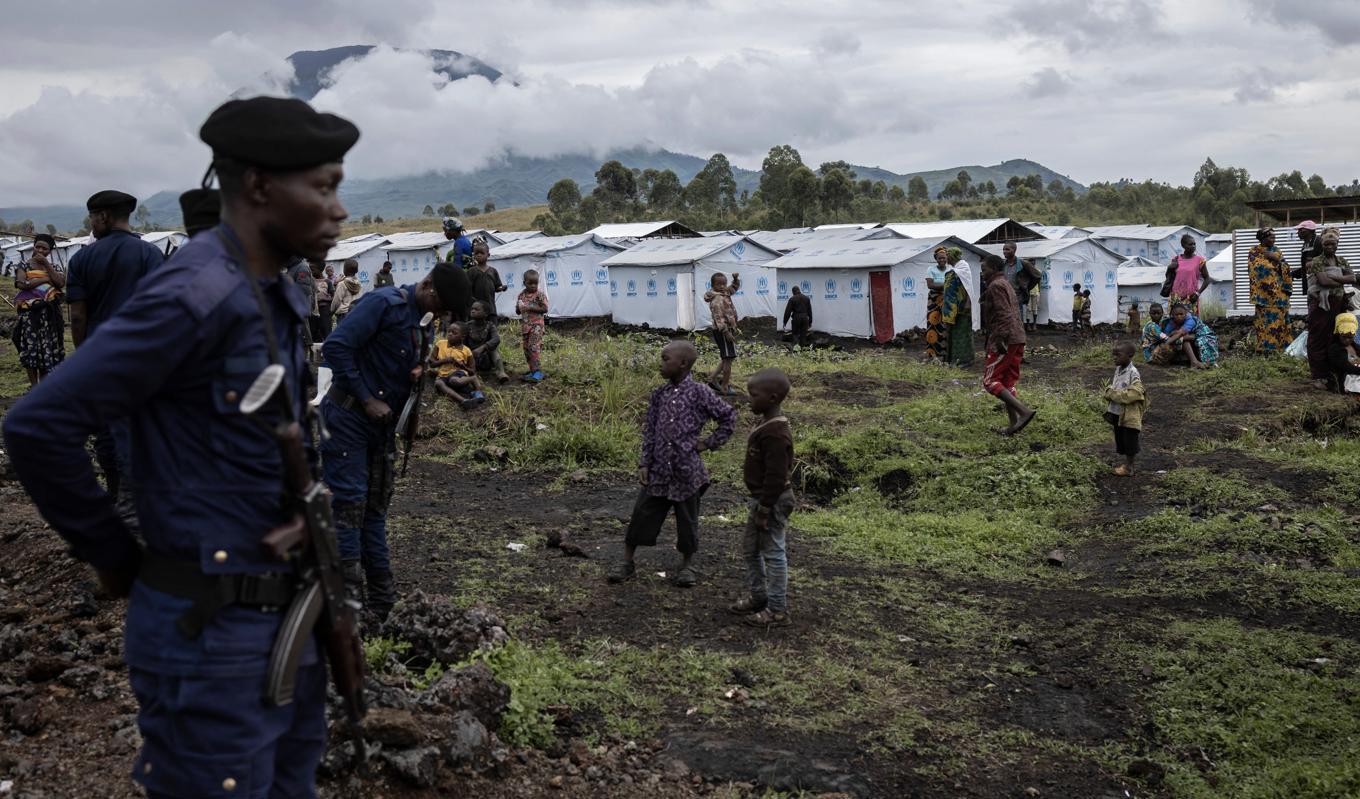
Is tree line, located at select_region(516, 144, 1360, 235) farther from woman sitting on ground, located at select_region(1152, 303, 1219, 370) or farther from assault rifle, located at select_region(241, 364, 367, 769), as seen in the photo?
assault rifle, located at select_region(241, 364, 367, 769)

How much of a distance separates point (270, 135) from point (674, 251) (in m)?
25.9

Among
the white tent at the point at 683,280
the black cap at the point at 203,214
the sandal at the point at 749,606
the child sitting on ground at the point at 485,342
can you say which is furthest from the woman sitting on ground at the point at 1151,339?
the black cap at the point at 203,214

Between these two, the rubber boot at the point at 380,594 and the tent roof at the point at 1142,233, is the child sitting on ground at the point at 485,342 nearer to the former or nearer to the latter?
the rubber boot at the point at 380,594

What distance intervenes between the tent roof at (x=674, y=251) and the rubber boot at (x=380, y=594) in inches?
830

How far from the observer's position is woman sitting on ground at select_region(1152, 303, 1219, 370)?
15.5 meters

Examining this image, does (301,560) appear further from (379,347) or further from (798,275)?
(798,275)

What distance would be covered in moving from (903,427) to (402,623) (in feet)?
23.4

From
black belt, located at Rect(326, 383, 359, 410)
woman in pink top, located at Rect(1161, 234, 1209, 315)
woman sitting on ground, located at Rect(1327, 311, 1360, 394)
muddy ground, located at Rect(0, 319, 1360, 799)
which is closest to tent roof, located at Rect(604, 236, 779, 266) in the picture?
woman in pink top, located at Rect(1161, 234, 1209, 315)

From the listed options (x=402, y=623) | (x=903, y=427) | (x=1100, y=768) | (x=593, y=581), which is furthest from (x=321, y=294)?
(x=1100, y=768)

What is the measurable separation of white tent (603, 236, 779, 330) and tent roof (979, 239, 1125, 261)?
596 cm

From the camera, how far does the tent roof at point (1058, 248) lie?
26.2 m

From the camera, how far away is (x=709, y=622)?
19.1ft

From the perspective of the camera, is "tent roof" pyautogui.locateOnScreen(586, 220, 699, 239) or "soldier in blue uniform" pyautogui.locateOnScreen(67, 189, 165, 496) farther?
"tent roof" pyautogui.locateOnScreen(586, 220, 699, 239)

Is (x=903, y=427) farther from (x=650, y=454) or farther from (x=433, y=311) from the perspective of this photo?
(x=433, y=311)
